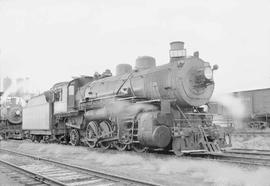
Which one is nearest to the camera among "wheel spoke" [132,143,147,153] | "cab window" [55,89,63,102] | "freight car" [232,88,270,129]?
"wheel spoke" [132,143,147,153]

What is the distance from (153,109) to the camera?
11.5 metres

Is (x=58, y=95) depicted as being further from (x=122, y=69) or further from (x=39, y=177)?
(x=39, y=177)

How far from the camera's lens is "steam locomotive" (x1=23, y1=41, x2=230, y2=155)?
10734mm

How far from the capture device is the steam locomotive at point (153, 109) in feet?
35.2

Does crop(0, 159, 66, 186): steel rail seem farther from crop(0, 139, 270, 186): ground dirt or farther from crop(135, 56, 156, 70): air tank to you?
crop(135, 56, 156, 70): air tank

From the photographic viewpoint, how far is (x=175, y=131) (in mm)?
10695

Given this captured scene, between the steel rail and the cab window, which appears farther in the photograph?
the cab window

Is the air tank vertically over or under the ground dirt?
over

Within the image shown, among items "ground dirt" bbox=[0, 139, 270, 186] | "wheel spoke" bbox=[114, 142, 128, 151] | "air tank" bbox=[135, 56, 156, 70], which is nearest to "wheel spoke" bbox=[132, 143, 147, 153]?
"wheel spoke" bbox=[114, 142, 128, 151]

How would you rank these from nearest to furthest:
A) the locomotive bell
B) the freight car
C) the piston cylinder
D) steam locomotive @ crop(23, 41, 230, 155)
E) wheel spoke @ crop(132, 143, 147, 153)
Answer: the piston cylinder, steam locomotive @ crop(23, 41, 230, 155), wheel spoke @ crop(132, 143, 147, 153), the locomotive bell, the freight car

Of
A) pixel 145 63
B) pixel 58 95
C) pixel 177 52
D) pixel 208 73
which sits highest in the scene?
pixel 177 52

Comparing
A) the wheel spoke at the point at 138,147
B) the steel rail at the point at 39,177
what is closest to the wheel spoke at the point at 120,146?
the wheel spoke at the point at 138,147

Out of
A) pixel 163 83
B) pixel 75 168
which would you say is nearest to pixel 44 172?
pixel 75 168

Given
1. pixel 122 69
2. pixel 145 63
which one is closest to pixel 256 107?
pixel 122 69
